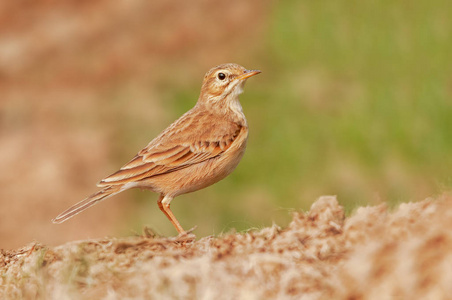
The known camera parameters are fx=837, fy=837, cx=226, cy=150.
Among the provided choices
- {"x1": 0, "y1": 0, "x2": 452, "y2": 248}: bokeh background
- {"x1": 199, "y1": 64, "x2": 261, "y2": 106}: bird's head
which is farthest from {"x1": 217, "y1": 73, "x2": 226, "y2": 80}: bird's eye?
{"x1": 0, "y1": 0, "x2": 452, "y2": 248}: bokeh background

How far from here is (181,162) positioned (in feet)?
25.8

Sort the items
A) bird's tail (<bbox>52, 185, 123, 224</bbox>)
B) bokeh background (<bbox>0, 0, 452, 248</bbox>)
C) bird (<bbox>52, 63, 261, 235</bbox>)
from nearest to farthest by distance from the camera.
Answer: bird's tail (<bbox>52, 185, 123, 224</bbox>), bird (<bbox>52, 63, 261, 235</bbox>), bokeh background (<bbox>0, 0, 452, 248</bbox>)

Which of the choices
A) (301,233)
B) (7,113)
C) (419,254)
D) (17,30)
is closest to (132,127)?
(7,113)

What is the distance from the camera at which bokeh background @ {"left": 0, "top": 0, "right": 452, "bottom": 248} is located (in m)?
19.3

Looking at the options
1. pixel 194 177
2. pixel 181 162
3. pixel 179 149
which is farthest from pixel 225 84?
pixel 194 177

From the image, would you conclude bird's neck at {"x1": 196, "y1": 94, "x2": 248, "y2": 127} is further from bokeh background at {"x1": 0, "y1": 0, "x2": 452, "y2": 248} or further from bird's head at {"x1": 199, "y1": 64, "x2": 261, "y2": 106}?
bokeh background at {"x1": 0, "y1": 0, "x2": 452, "y2": 248}

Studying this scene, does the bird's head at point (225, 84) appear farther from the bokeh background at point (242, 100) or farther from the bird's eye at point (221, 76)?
the bokeh background at point (242, 100)

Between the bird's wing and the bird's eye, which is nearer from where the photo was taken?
the bird's wing

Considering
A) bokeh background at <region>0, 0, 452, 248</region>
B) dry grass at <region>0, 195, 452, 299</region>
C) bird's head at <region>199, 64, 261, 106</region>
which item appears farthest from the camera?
bokeh background at <region>0, 0, 452, 248</region>

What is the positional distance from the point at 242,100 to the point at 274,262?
59.0 ft

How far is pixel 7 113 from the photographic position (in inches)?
965

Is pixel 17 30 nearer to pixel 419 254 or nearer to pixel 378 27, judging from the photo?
pixel 378 27

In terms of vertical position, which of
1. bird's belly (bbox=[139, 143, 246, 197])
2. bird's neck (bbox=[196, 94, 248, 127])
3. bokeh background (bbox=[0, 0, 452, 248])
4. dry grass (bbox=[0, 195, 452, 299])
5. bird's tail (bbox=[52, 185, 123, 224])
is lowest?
dry grass (bbox=[0, 195, 452, 299])

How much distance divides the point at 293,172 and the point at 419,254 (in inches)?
565
